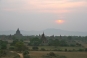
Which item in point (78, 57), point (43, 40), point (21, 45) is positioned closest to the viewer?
point (78, 57)

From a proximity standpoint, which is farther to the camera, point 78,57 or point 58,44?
point 58,44

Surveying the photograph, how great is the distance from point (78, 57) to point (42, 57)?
1020cm

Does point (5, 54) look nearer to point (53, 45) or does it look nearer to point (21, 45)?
point (21, 45)

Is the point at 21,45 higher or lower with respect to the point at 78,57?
higher

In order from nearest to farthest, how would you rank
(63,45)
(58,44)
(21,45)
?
(21,45) → (58,44) → (63,45)

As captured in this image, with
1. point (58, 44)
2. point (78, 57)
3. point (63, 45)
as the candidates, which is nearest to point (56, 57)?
point (78, 57)

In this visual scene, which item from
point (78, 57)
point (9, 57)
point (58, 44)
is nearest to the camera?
point (9, 57)

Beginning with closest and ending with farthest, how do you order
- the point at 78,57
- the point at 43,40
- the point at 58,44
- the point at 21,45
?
1. the point at 78,57
2. the point at 21,45
3. the point at 58,44
4. the point at 43,40

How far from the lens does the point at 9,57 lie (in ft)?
151

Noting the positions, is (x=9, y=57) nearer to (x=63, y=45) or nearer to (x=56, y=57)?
(x=56, y=57)

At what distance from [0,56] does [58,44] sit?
35.3 meters

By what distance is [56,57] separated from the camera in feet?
159

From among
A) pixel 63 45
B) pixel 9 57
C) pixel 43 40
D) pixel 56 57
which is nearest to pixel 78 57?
pixel 56 57

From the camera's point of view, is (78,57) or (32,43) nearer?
(78,57)
